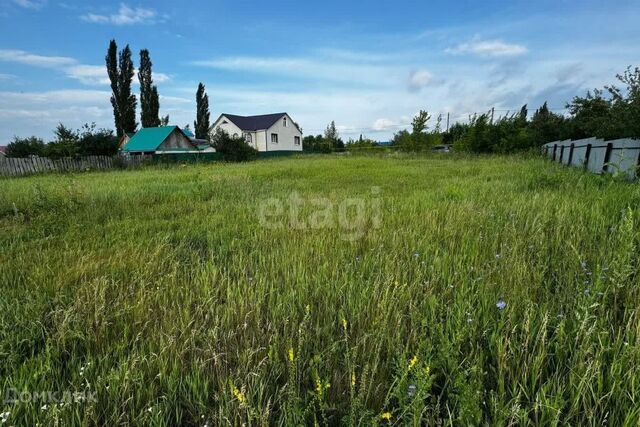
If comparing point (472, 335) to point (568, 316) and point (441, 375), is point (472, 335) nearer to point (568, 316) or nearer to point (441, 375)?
point (441, 375)

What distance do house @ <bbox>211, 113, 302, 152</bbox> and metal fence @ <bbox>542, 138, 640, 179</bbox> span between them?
43183mm

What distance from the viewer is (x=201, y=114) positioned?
200ft

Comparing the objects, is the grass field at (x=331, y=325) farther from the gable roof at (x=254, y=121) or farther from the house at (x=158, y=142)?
the gable roof at (x=254, y=121)

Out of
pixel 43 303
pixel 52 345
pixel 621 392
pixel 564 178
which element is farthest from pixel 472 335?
pixel 564 178

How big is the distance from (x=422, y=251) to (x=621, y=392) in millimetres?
1889

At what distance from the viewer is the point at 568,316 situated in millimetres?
1855

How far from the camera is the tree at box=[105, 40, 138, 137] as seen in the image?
45.0 metres

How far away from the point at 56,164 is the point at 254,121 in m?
34.7

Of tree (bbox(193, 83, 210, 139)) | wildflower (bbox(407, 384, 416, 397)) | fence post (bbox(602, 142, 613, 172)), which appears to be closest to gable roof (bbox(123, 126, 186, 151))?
tree (bbox(193, 83, 210, 139))

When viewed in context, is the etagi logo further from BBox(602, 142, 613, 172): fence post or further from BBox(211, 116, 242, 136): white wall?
BBox(211, 116, 242, 136): white wall

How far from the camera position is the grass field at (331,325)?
1.29 m

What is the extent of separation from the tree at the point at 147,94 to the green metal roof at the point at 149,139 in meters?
14.6

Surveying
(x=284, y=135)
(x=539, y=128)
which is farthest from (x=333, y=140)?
(x=539, y=128)

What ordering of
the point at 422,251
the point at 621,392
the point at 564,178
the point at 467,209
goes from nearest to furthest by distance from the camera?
the point at 621,392, the point at 422,251, the point at 467,209, the point at 564,178
